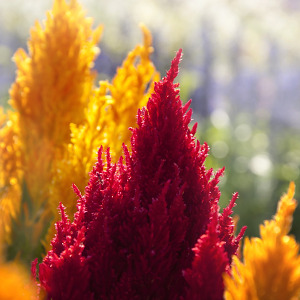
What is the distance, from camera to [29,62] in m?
1.90

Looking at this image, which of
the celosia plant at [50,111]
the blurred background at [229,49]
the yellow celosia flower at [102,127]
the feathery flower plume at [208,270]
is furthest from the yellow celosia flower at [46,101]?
the blurred background at [229,49]

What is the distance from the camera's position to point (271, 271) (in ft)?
2.92

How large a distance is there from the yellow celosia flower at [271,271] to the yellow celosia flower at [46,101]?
0.99 m

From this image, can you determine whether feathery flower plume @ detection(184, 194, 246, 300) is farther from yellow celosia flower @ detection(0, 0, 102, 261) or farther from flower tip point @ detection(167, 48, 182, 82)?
yellow celosia flower @ detection(0, 0, 102, 261)

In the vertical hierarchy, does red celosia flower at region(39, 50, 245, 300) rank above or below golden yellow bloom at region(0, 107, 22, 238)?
below

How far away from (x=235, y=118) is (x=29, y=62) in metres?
9.79

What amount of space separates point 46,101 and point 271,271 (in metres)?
1.19

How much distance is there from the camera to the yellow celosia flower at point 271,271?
2.92 feet

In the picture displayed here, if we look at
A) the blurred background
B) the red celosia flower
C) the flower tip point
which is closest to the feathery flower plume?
the red celosia flower

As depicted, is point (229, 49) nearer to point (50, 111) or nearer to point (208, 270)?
point (50, 111)

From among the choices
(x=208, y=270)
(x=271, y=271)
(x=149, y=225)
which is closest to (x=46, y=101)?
(x=149, y=225)

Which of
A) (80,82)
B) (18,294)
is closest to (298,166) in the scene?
(80,82)

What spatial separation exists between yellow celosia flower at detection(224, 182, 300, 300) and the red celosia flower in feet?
0.22

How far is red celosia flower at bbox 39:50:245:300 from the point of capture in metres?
1.04
